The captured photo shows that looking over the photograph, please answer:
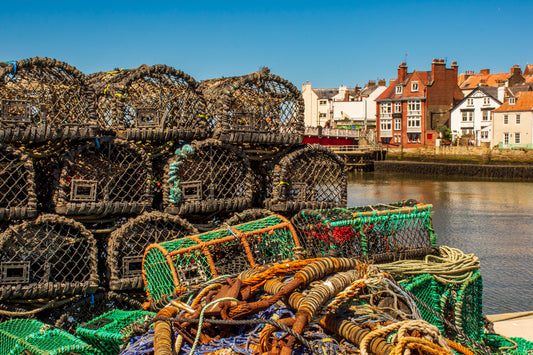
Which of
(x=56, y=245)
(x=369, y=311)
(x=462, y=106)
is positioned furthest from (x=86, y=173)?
(x=462, y=106)

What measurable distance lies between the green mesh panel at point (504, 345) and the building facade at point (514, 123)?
99.5ft

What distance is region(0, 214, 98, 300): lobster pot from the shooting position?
141 inches

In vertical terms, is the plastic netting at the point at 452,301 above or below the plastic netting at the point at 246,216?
below

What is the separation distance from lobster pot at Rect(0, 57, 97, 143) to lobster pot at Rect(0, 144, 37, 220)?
0.42ft

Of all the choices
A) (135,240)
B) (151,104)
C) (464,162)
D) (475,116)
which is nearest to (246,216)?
(135,240)

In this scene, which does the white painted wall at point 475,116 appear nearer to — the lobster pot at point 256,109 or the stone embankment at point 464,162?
the stone embankment at point 464,162

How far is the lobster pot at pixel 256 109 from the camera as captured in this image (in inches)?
179

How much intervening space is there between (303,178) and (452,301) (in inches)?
70.4

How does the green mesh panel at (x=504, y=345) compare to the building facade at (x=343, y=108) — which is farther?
the building facade at (x=343, y=108)

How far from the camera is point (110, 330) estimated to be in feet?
10.3

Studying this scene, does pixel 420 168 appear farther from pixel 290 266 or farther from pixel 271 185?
pixel 290 266

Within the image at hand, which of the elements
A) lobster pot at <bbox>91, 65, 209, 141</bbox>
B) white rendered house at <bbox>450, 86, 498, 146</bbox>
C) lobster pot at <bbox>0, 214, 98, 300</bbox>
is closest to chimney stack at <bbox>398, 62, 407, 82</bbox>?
white rendered house at <bbox>450, 86, 498, 146</bbox>

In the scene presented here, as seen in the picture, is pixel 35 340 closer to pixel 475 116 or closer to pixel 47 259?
pixel 47 259

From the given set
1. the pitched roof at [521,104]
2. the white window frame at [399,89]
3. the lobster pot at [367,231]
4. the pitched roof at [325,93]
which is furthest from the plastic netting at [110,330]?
the pitched roof at [325,93]
